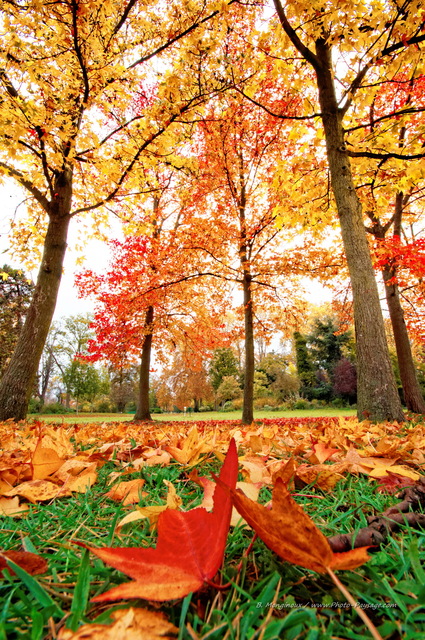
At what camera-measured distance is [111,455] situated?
1.42 meters

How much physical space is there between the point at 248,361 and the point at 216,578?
710 centimetres

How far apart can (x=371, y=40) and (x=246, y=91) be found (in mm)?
1489

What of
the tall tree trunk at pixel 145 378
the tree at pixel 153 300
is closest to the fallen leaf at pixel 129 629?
the tree at pixel 153 300

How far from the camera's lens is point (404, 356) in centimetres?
758

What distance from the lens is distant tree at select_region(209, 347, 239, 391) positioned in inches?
1177

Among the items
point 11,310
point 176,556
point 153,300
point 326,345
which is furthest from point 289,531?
point 326,345

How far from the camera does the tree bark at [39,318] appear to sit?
477 cm

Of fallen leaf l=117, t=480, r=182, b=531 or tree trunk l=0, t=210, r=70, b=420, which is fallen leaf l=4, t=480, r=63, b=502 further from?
tree trunk l=0, t=210, r=70, b=420

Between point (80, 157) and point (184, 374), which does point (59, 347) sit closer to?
point (184, 374)

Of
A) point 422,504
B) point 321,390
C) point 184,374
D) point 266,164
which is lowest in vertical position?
point 422,504

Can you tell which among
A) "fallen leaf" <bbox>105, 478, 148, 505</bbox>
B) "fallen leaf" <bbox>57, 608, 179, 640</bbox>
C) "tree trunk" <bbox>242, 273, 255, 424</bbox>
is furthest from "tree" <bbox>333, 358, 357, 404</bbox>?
"fallen leaf" <bbox>57, 608, 179, 640</bbox>

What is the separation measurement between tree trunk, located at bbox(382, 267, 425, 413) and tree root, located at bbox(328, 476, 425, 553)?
7.48m

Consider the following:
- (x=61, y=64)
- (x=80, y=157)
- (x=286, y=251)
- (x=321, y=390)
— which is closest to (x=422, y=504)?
(x=61, y=64)

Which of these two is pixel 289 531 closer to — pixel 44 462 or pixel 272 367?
pixel 44 462
